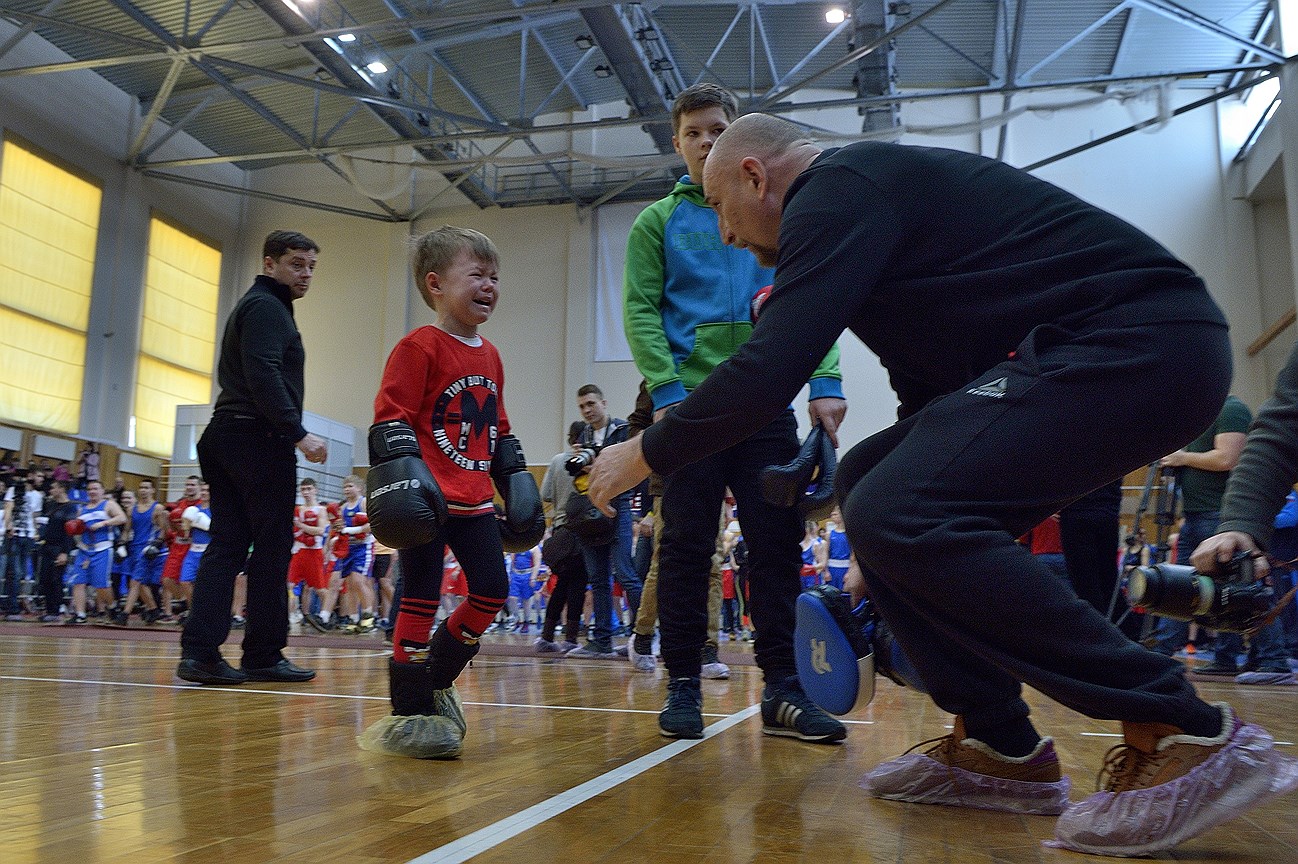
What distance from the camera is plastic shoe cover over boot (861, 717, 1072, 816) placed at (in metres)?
1.67

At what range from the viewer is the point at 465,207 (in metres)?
19.0

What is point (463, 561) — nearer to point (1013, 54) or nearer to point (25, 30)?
point (1013, 54)

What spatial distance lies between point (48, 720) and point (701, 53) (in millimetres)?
14454

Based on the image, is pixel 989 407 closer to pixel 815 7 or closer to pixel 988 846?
pixel 988 846

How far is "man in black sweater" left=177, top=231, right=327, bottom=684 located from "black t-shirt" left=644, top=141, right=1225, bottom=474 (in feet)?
8.10

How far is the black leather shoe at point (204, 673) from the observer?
348cm

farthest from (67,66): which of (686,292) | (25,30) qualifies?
(686,292)

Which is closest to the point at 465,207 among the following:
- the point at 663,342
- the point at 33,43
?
the point at 33,43

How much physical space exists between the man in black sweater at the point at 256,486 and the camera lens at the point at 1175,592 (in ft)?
9.34

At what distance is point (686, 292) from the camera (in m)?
2.84

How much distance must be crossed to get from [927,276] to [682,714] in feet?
4.13

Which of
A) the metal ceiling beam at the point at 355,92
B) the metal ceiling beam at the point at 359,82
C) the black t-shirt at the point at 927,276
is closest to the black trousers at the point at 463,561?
the black t-shirt at the point at 927,276

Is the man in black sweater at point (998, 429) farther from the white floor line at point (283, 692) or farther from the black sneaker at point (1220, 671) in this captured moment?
the black sneaker at point (1220, 671)

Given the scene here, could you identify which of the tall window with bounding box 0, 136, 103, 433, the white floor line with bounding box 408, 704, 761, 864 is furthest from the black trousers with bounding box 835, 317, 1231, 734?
the tall window with bounding box 0, 136, 103, 433
